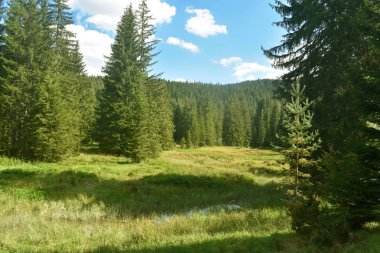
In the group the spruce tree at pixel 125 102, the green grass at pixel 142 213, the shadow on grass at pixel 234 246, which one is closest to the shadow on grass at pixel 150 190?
the green grass at pixel 142 213

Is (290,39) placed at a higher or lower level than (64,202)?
higher

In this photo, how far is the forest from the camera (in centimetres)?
885

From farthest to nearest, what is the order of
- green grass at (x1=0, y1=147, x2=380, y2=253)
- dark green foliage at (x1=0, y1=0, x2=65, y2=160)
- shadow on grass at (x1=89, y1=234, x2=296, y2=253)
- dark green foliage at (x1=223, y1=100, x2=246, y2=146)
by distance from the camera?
dark green foliage at (x1=223, y1=100, x2=246, y2=146)
dark green foliage at (x1=0, y1=0, x2=65, y2=160)
green grass at (x1=0, y1=147, x2=380, y2=253)
shadow on grass at (x1=89, y1=234, x2=296, y2=253)

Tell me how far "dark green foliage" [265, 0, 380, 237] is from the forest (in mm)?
59

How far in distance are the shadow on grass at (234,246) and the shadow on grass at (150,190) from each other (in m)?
5.78

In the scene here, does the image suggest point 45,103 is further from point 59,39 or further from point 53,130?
point 59,39

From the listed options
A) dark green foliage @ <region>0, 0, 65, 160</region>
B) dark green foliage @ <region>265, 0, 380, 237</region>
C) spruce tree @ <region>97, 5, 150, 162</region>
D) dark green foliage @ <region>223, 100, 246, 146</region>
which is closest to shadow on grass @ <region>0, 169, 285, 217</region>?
dark green foliage @ <region>265, 0, 380, 237</region>

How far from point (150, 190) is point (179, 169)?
8.07 m

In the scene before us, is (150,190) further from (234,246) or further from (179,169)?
(234,246)

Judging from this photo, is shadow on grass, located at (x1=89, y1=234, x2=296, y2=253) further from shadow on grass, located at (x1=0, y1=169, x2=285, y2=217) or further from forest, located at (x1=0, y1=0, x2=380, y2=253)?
shadow on grass, located at (x1=0, y1=169, x2=285, y2=217)

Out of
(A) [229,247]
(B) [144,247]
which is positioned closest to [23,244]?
(B) [144,247]

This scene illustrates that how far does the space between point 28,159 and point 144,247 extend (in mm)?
23232

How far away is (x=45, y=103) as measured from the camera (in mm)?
29172

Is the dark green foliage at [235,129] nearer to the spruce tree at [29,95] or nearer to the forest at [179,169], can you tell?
the forest at [179,169]
